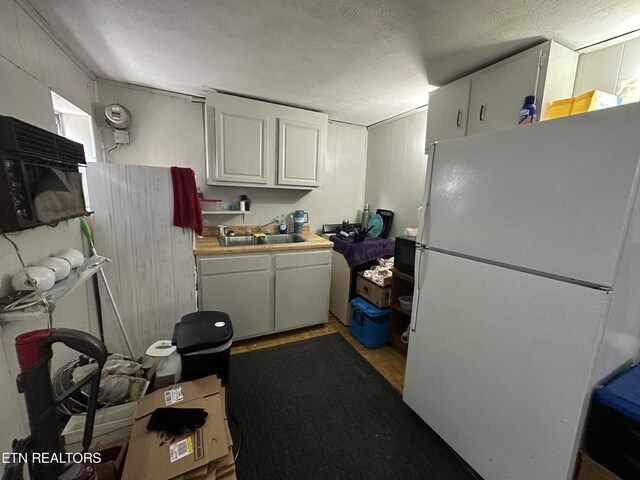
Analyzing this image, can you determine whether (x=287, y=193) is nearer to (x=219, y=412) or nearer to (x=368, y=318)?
(x=368, y=318)

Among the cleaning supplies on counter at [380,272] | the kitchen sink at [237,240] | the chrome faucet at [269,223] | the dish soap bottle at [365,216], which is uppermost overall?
the dish soap bottle at [365,216]

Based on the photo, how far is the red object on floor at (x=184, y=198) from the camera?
76.3 inches

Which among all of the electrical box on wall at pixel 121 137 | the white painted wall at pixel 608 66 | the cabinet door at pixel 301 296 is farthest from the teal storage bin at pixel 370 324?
the electrical box on wall at pixel 121 137

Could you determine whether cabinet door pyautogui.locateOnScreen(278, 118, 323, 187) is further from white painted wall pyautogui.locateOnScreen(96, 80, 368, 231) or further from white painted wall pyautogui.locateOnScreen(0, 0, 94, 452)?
white painted wall pyautogui.locateOnScreen(0, 0, 94, 452)

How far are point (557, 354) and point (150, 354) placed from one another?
6.64 feet

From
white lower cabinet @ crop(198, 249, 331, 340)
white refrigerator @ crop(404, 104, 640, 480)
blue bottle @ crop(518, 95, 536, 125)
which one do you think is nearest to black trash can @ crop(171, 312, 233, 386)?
white lower cabinet @ crop(198, 249, 331, 340)

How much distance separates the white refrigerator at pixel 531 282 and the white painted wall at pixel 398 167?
130cm

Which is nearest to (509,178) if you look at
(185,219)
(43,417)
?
(43,417)

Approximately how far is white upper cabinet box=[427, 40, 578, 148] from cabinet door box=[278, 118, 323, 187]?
120 cm

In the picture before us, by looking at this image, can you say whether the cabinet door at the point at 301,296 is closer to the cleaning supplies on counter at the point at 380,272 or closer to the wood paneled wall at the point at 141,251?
the cleaning supplies on counter at the point at 380,272

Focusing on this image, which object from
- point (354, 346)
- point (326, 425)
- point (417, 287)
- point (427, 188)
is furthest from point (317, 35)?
point (354, 346)

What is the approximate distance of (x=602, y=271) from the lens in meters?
0.85

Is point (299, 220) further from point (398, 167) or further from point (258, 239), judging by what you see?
point (398, 167)

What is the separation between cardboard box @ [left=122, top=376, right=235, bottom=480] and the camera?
91 cm
